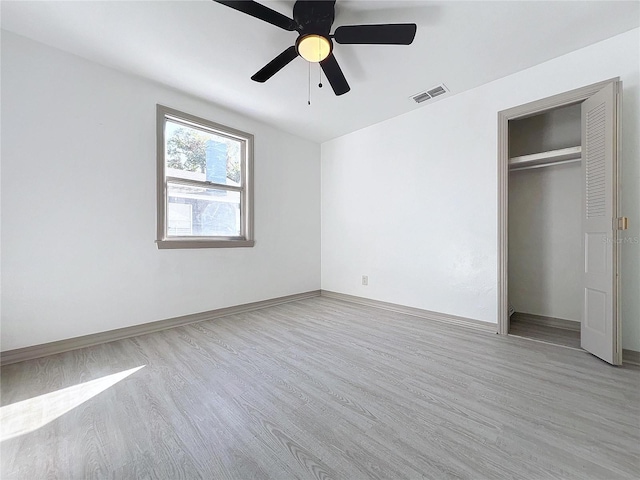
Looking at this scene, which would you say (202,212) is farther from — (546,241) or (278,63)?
(546,241)

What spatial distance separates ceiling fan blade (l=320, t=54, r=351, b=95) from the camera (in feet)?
6.68

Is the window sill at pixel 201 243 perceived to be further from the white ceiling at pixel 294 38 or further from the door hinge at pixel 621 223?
the door hinge at pixel 621 223

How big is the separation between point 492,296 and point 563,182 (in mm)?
1511

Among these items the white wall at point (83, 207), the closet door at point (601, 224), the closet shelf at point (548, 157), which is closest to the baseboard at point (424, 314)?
the closet door at point (601, 224)

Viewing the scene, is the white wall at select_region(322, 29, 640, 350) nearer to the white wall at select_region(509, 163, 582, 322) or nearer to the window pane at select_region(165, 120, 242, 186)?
the white wall at select_region(509, 163, 582, 322)

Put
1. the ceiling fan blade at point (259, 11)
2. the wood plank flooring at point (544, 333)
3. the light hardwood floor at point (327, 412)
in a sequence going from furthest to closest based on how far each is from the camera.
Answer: the wood plank flooring at point (544, 333), the ceiling fan blade at point (259, 11), the light hardwood floor at point (327, 412)

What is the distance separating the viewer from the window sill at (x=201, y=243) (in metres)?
2.82

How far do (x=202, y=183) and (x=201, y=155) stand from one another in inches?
14.1

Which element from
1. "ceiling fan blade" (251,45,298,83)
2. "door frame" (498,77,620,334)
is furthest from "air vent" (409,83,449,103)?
"ceiling fan blade" (251,45,298,83)

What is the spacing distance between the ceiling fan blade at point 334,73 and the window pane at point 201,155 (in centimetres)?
179

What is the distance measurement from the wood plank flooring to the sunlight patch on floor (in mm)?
3568

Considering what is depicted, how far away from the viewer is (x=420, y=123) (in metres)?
3.26

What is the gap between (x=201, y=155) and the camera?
3178 millimetres

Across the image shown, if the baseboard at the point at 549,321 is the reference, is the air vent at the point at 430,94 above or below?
above
